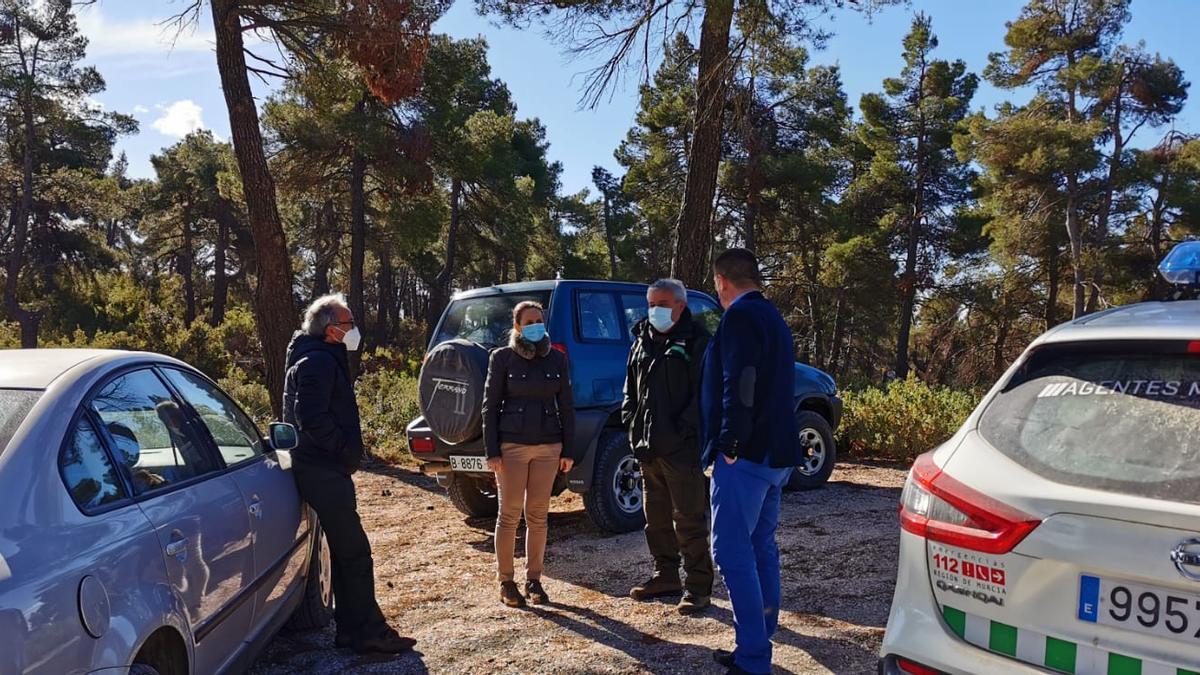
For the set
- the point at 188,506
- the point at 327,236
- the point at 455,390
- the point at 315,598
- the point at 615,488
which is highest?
the point at 327,236

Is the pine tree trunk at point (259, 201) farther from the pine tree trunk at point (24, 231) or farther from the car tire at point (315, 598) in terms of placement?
the pine tree trunk at point (24, 231)

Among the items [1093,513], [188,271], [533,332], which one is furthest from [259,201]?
[188,271]

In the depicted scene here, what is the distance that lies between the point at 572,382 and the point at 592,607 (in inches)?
72.9

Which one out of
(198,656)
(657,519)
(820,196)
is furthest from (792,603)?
(820,196)

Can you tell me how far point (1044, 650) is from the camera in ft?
7.32

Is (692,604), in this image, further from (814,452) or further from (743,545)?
(814,452)

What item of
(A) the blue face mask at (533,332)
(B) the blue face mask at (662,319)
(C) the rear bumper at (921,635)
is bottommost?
(C) the rear bumper at (921,635)

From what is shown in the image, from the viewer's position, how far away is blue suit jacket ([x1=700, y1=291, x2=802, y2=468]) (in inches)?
147

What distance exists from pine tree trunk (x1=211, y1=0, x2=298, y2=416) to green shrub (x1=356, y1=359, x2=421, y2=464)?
1464 millimetres

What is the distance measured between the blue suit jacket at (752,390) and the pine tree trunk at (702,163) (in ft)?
20.5

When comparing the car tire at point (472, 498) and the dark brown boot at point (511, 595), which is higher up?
the car tire at point (472, 498)

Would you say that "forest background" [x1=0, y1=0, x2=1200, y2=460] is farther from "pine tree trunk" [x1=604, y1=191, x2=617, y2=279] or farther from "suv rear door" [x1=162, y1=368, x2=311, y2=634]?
"suv rear door" [x1=162, y1=368, x2=311, y2=634]

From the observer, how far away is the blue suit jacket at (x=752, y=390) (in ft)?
12.3

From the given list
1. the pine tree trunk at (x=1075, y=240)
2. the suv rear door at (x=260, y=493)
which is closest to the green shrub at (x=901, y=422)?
the suv rear door at (x=260, y=493)
